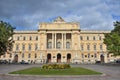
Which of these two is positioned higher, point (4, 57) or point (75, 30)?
point (75, 30)

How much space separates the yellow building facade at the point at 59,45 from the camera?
95.3 m

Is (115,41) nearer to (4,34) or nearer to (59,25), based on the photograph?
(4,34)

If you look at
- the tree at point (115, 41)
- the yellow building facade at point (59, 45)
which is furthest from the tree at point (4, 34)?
the yellow building facade at point (59, 45)

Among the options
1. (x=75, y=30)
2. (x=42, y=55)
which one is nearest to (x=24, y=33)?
(x=42, y=55)

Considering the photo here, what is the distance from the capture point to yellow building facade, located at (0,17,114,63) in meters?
95.3

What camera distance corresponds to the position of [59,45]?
99188 mm

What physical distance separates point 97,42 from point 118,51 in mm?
47796

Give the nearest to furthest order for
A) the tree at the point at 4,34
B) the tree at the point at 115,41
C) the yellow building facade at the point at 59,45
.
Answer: the tree at the point at 115,41 → the tree at the point at 4,34 → the yellow building facade at the point at 59,45

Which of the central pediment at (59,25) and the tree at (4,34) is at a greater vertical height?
the central pediment at (59,25)

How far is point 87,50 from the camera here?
102 metres

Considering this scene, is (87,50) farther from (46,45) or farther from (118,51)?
(118,51)

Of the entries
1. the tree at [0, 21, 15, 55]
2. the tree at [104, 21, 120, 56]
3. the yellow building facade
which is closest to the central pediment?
the yellow building facade

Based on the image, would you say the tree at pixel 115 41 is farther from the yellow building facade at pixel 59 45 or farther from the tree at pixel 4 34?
the yellow building facade at pixel 59 45

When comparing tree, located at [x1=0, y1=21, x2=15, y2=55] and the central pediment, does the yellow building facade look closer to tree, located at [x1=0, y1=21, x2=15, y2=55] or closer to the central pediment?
the central pediment
